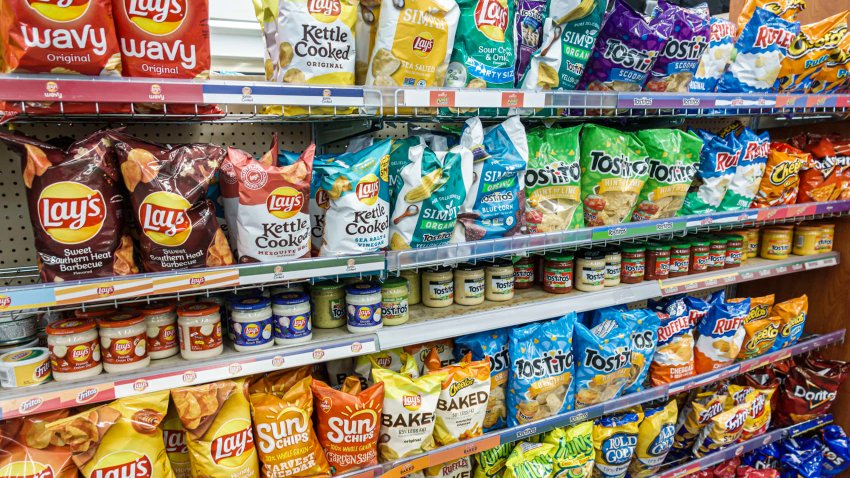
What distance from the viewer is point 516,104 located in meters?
1.51

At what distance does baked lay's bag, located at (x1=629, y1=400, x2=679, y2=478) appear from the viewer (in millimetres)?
1981

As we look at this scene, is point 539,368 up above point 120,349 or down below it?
below

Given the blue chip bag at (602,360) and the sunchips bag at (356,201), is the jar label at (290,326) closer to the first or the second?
the sunchips bag at (356,201)

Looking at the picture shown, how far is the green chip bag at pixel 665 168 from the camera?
73.8 inches

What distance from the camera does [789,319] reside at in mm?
2316

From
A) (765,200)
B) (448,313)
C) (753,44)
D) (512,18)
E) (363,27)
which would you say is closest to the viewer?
(363,27)

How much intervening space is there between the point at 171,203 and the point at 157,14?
409mm

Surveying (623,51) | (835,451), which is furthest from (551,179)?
(835,451)

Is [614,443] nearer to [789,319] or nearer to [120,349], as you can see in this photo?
[789,319]

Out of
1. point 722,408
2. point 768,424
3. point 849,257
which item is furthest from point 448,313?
point 849,257

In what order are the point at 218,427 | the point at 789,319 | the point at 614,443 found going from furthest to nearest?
1. the point at 789,319
2. the point at 614,443
3. the point at 218,427

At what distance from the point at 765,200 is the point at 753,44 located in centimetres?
66

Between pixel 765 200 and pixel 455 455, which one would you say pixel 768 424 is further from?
pixel 455 455

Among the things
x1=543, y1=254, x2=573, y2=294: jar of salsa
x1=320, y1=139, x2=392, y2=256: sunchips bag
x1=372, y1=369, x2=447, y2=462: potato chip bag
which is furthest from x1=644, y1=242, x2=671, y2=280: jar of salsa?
x1=320, y1=139, x2=392, y2=256: sunchips bag
